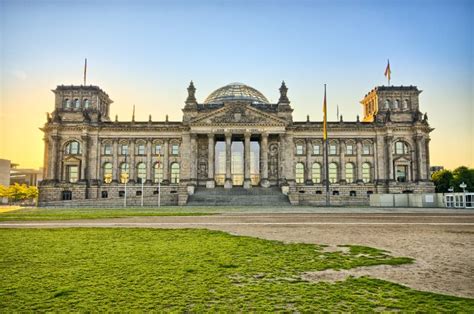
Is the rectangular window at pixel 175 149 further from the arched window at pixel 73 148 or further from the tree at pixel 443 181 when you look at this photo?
the tree at pixel 443 181

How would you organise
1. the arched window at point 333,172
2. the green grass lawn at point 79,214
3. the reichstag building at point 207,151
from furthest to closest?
1. the arched window at point 333,172
2. the reichstag building at point 207,151
3. the green grass lawn at point 79,214

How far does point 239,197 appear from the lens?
56188 mm

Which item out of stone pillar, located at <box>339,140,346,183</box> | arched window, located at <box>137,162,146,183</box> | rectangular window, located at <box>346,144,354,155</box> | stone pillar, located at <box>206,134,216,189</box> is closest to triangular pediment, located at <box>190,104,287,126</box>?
stone pillar, located at <box>206,134,216,189</box>

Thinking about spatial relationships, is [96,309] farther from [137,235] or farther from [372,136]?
[372,136]

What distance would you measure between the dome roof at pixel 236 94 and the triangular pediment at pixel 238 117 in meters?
14.9

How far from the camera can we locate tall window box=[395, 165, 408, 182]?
71.5m

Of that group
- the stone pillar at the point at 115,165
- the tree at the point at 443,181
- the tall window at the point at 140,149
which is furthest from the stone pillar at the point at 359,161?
the stone pillar at the point at 115,165

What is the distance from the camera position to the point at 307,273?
749 centimetres

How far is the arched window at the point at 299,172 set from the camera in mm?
72000

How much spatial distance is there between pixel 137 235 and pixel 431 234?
1233 cm

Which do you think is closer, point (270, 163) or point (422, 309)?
point (422, 309)

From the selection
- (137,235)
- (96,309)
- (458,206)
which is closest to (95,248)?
(137,235)

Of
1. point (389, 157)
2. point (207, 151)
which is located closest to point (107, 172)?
point (207, 151)

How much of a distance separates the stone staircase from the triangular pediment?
13187mm
